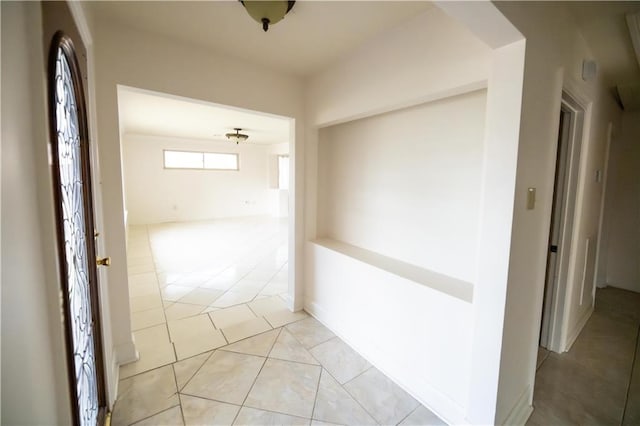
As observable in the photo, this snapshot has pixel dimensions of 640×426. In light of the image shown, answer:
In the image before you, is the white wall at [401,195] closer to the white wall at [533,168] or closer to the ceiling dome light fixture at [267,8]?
the white wall at [533,168]

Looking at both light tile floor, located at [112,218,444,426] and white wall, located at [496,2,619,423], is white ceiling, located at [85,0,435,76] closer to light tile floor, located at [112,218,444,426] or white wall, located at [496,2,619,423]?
white wall, located at [496,2,619,423]

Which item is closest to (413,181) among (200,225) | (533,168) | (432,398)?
(533,168)

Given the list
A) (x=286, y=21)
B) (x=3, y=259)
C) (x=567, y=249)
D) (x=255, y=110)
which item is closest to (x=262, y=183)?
(x=255, y=110)

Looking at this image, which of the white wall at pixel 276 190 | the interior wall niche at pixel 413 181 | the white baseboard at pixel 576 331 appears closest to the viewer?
the interior wall niche at pixel 413 181

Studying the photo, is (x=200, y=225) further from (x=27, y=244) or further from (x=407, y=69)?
(x=27, y=244)

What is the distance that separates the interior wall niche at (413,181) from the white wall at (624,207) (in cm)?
321

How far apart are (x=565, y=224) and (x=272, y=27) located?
104 inches

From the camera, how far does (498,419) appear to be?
1396mm

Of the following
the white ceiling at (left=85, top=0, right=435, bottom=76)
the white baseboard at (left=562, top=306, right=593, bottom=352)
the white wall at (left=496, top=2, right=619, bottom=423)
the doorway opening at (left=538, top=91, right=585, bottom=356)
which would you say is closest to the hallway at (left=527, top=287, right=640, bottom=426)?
the white baseboard at (left=562, top=306, right=593, bottom=352)

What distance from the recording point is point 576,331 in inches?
99.6

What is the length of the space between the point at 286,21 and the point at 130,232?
6.57m

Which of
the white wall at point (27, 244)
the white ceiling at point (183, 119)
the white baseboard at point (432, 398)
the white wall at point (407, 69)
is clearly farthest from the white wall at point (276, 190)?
the white wall at point (27, 244)

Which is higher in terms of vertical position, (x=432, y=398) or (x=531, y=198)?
(x=531, y=198)

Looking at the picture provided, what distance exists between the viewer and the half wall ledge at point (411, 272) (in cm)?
166
